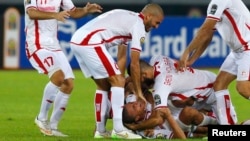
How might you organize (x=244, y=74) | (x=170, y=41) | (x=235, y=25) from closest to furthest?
(x=235, y=25) → (x=244, y=74) → (x=170, y=41)

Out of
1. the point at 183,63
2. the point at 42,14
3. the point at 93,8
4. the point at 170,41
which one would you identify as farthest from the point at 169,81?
the point at 170,41

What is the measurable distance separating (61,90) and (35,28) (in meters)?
0.96

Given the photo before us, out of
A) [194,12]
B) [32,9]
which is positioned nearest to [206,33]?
[32,9]

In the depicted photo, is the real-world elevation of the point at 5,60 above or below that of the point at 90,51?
below

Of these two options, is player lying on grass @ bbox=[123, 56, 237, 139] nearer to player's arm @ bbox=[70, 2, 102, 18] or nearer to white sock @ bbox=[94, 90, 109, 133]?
white sock @ bbox=[94, 90, 109, 133]

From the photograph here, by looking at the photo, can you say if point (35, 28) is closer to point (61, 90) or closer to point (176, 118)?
point (61, 90)

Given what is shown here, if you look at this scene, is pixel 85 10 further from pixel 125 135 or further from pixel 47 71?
pixel 125 135

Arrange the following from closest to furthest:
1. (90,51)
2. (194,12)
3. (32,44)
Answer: (90,51)
(32,44)
(194,12)

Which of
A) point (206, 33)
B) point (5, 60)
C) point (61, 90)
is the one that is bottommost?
point (5, 60)

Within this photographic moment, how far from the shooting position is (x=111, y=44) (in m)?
13.4

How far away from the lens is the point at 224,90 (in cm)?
1359

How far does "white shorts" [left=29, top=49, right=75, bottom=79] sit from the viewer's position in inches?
547

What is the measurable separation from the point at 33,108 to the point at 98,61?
15.6 feet

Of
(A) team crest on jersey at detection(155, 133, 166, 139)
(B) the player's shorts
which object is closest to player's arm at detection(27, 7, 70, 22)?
(B) the player's shorts
